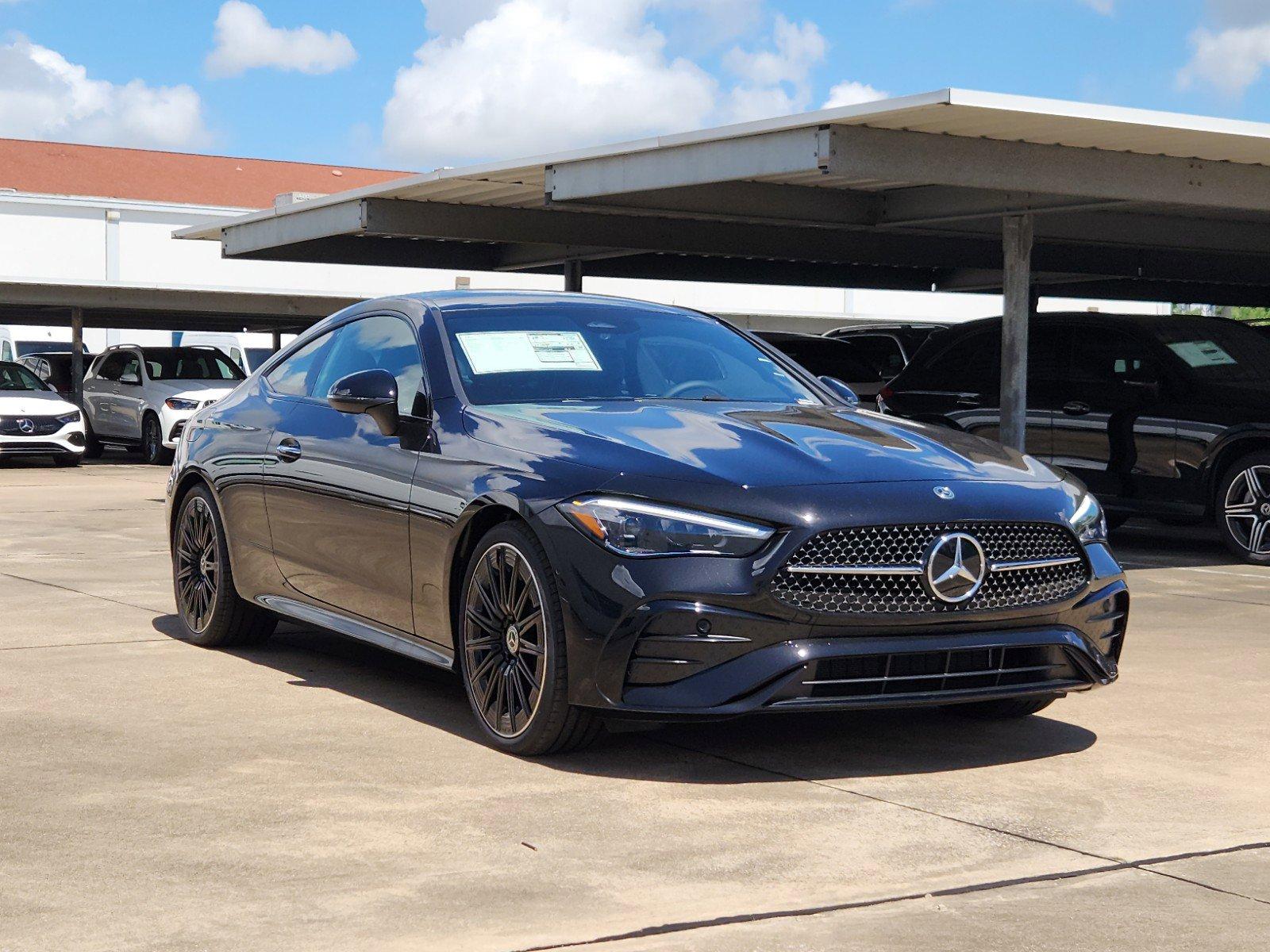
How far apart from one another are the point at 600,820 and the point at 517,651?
34.4 inches

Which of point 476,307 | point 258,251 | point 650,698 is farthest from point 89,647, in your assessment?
point 258,251

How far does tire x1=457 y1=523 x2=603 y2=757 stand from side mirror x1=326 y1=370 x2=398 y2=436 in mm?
819

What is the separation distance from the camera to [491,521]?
19.1 ft

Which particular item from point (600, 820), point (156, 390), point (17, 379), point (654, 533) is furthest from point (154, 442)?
point (600, 820)

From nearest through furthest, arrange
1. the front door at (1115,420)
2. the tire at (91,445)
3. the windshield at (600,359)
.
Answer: the windshield at (600,359), the front door at (1115,420), the tire at (91,445)

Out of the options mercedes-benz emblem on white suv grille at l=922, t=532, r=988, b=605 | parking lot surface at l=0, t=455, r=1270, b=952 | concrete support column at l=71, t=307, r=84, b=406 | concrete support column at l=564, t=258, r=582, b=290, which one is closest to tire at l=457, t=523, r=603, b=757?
parking lot surface at l=0, t=455, r=1270, b=952

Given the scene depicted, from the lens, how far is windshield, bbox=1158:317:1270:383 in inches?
501

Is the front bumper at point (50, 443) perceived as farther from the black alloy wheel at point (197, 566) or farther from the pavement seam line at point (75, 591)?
the black alloy wheel at point (197, 566)

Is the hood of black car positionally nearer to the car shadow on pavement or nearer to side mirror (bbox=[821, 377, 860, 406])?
side mirror (bbox=[821, 377, 860, 406])

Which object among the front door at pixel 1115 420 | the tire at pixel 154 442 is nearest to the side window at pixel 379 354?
the front door at pixel 1115 420

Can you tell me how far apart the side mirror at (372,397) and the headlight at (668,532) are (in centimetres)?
135

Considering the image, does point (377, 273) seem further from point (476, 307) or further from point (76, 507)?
point (476, 307)

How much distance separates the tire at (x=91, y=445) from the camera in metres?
29.2

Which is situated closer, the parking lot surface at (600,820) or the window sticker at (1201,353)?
the parking lot surface at (600,820)
